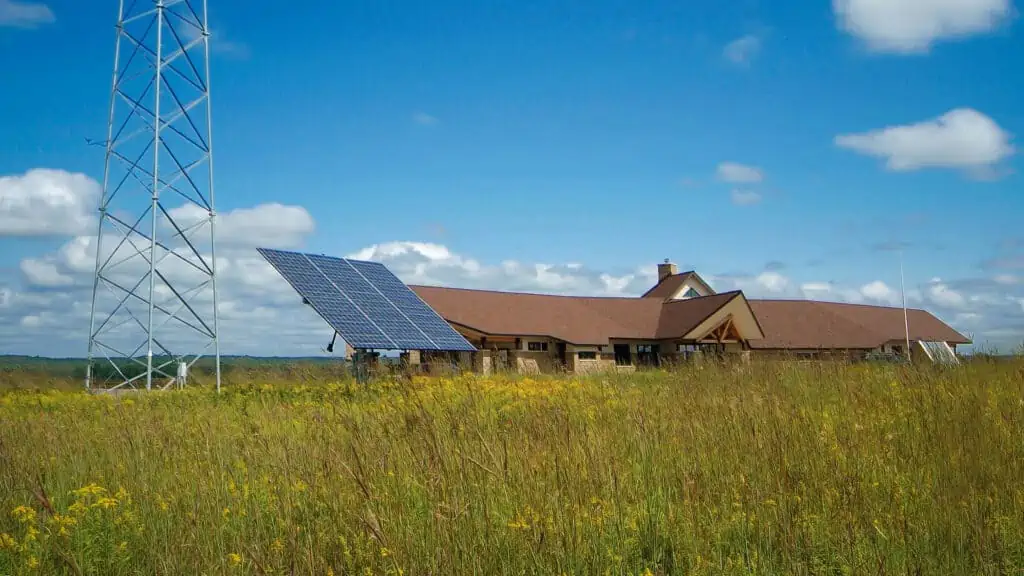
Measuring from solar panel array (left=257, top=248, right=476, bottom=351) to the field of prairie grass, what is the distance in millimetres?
11881

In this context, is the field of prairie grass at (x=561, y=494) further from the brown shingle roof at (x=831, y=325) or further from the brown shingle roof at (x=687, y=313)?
the brown shingle roof at (x=831, y=325)

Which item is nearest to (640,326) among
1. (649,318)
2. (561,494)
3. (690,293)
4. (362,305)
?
(649,318)

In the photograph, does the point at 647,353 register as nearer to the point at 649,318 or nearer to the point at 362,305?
the point at 649,318

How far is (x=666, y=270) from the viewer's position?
155 feet

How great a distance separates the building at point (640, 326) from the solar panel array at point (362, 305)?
7.47 metres

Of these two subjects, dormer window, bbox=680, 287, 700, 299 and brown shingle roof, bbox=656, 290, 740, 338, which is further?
dormer window, bbox=680, 287, 700, 299

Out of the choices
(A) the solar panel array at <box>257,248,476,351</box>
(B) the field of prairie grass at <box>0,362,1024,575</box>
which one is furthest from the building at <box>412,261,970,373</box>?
(B) the field of prairie grass at <box>0,362,1024,575</box>

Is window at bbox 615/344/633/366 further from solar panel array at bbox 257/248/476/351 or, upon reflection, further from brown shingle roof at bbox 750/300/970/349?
solar panel array at bbox 257/248/476/351

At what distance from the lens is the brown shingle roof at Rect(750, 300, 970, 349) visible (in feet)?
134

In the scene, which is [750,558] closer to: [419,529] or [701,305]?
[419,529]

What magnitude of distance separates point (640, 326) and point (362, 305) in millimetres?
20509

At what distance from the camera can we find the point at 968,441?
5.23 meters

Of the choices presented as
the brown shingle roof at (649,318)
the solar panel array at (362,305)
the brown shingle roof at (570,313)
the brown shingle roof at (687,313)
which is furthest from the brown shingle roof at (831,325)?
the solar panel array at (362,305)

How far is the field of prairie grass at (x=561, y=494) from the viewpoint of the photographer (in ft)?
12.0
